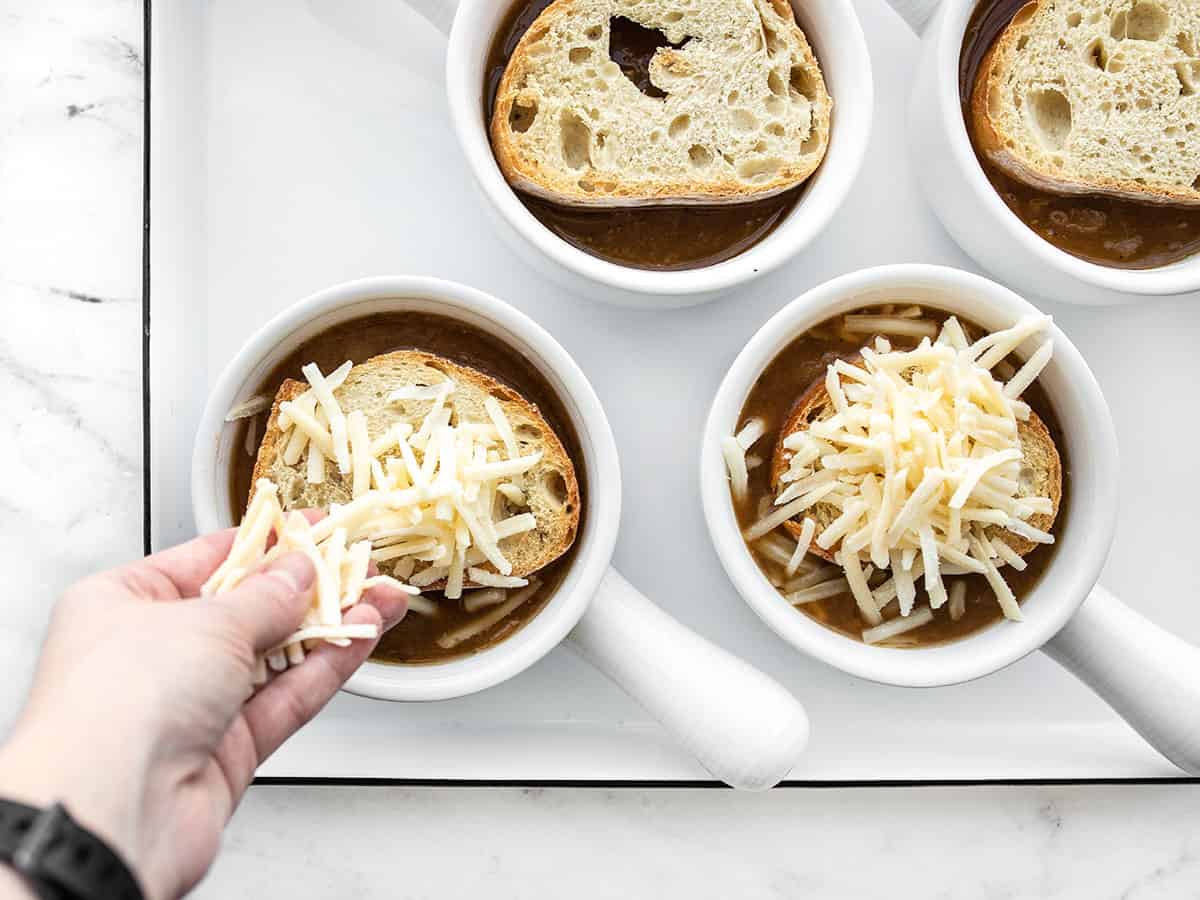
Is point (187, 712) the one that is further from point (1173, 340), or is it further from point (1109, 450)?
Result: point (1173, 340)

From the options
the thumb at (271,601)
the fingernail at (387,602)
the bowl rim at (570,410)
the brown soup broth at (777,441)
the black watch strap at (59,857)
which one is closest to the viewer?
the black watch strap at (59,857)

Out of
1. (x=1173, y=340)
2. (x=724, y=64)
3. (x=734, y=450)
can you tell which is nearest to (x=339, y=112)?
(x=724, y=64)

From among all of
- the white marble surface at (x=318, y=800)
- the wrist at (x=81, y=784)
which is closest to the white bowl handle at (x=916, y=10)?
the white marble surface at (x=318, y=800)

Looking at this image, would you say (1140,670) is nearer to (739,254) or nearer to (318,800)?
(739,254)

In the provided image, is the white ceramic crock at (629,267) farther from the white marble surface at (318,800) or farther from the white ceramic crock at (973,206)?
the white marble surface at (318,800)

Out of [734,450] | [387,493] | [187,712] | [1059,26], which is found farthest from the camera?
[1059,26]
